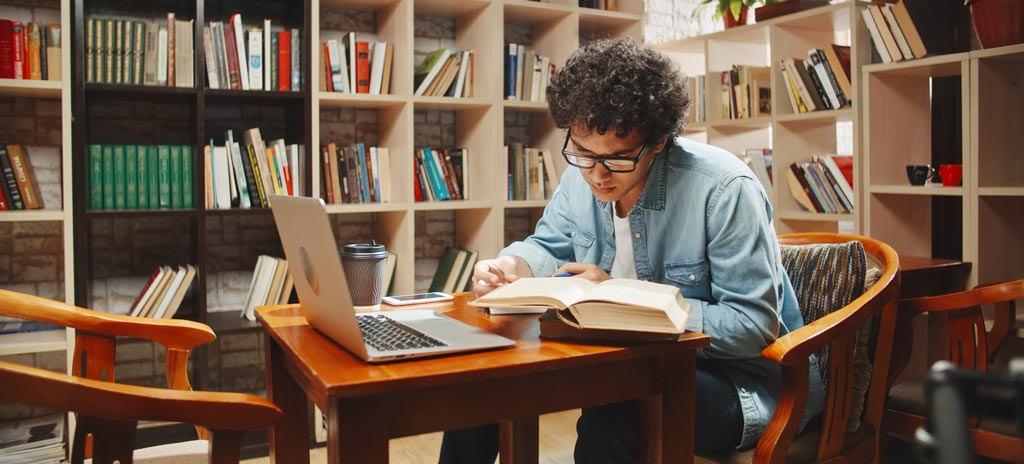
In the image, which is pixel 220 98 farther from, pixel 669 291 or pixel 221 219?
pixel 669 291

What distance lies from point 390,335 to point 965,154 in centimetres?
205

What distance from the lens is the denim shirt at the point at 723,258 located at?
1390 mm

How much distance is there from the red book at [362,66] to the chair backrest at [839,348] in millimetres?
1891

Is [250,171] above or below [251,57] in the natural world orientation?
below

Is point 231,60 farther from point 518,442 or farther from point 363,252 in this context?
point 518,442

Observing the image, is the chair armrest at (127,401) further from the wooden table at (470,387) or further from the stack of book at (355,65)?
the stack of book at (355,65)

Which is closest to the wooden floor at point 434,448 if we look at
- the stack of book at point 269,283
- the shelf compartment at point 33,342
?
the stack of book at point 269,283

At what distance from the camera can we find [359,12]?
330 centimetres

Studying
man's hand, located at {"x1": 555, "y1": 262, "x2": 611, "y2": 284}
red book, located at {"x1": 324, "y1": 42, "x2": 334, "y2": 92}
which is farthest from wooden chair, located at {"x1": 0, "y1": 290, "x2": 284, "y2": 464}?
red book, located at {"x1": 324, "y1": 42, "x2": 334, "y2": 92}

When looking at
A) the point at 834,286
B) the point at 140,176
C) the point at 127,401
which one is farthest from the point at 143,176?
the point at 834,286

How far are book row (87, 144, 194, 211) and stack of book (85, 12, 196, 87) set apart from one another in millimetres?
234

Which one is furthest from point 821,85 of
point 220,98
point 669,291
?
point 220,98

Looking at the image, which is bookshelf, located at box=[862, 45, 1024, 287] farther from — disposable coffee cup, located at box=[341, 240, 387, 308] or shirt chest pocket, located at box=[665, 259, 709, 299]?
disposable coffee cup, located at box=[341, 240, 387, 308]

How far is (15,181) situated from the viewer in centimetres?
254
